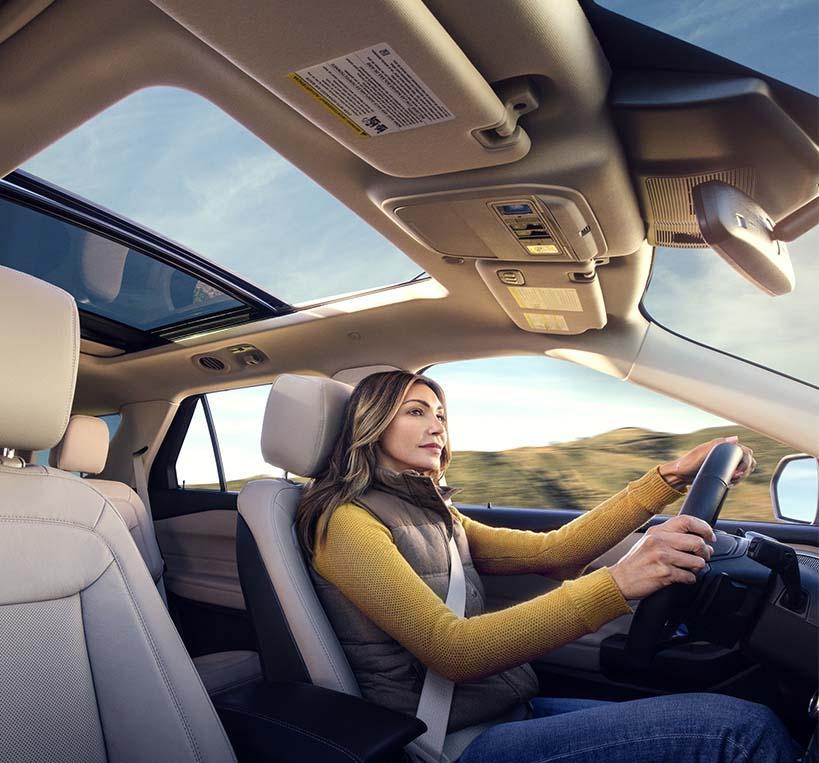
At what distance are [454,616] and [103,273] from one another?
238 centimetres

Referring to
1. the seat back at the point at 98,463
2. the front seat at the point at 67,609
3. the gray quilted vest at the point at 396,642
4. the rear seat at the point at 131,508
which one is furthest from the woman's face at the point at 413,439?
the seat back at the point at 98,463

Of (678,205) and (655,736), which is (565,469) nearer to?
(678,205)

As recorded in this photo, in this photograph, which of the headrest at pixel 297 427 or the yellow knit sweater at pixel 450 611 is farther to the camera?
the headrest at pixel 297 427

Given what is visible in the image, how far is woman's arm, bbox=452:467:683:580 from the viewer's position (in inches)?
72.4

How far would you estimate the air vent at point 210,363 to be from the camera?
150 inches

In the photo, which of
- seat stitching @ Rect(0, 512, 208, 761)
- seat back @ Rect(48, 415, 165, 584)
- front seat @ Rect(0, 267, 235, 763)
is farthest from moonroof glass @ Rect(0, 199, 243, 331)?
seat stitching @ Rect(0, 512, 208, 761)

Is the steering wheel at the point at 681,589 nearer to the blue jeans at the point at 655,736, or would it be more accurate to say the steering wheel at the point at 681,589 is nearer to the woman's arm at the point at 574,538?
the blue jeans at the point at 655,736

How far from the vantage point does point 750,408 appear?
7.49 ft

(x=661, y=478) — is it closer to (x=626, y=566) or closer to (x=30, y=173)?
(x=626, y=566)

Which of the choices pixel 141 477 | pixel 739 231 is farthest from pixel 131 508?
pixel 739 231

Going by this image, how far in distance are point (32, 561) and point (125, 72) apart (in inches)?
43.6

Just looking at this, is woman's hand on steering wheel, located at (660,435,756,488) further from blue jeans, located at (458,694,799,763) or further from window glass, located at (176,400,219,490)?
window glass, located at (176,400,219,490)

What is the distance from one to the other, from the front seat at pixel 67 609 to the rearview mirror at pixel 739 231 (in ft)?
4.88

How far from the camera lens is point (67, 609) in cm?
119
